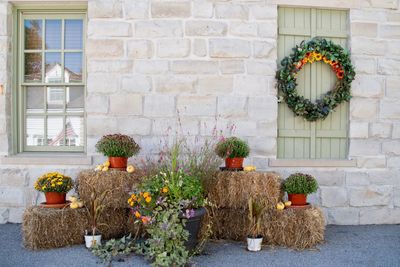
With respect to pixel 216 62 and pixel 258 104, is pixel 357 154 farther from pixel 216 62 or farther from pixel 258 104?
pixel 216 62

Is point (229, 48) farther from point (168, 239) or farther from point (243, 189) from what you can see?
point (168, 239)

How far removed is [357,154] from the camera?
6.03 metres

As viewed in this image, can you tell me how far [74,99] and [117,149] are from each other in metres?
1.50

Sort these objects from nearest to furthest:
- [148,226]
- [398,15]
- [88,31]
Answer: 1. [148,226]
2. [88,31]
3. [398,15]

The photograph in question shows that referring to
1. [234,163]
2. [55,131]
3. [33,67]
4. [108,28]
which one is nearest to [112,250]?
[234,163]

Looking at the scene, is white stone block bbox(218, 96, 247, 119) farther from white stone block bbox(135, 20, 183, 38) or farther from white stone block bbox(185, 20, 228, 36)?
white stone block bbox(135, 20, 183, 38)

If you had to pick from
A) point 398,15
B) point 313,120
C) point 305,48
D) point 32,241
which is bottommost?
point 32,241

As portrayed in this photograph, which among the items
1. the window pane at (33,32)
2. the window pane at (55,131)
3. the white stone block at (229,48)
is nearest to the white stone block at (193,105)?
the white stone block at (229,48)

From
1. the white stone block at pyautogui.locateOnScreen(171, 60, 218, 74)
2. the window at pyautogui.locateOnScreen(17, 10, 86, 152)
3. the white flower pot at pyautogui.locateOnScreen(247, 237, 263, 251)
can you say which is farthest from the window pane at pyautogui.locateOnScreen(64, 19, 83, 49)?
the white flower pot at pyautogui.locateOnScreen(247, 237, 263, 251)

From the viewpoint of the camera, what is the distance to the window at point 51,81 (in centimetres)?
604

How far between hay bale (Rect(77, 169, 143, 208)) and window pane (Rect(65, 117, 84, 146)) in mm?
1264

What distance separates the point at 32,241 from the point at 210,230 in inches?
74.5

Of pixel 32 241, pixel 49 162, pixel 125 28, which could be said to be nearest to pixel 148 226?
pixel 32 241

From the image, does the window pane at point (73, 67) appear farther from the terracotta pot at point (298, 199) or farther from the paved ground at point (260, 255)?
the terracotta pot at point (298, 199)
